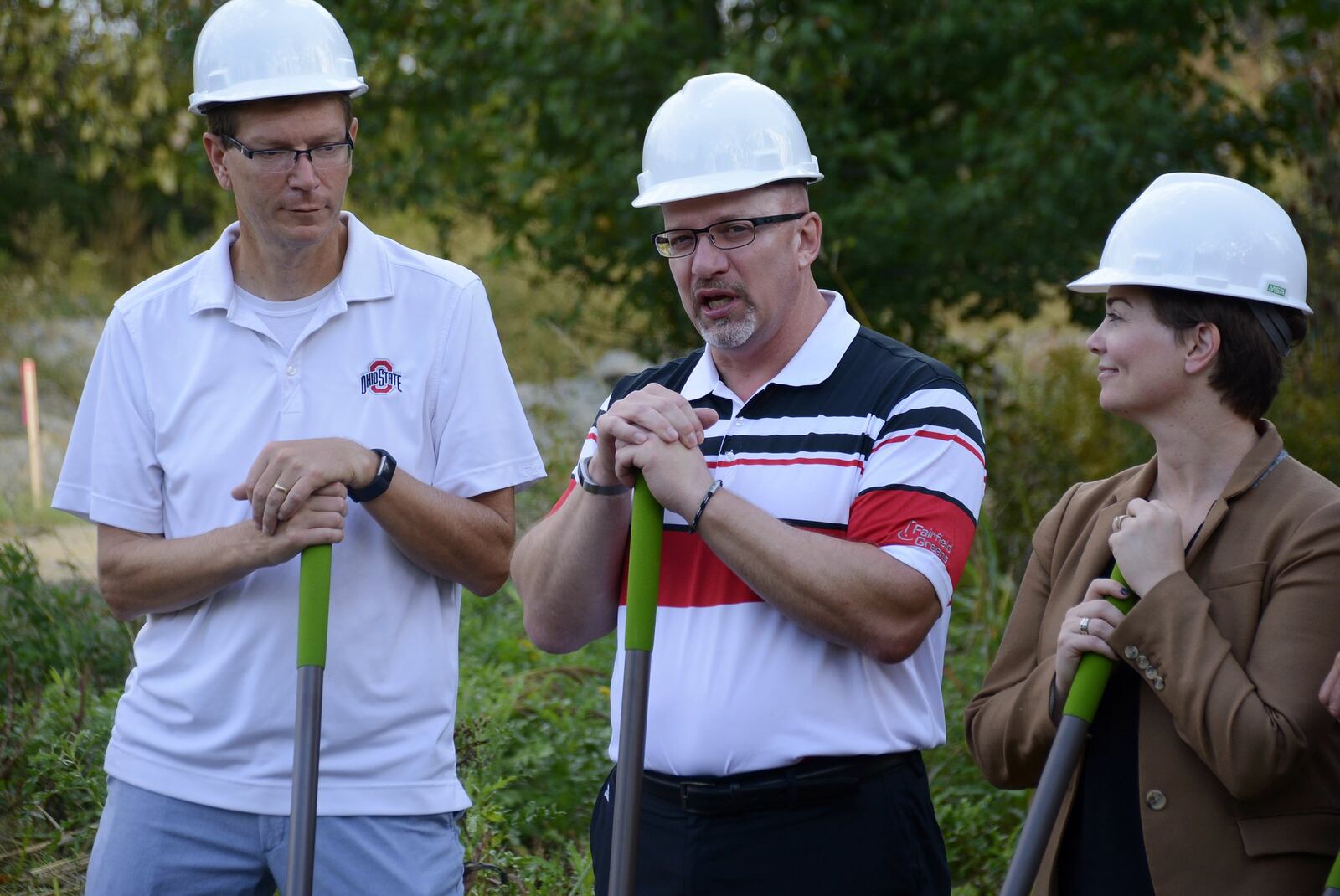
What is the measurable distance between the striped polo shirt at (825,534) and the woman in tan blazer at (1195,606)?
8.9 inches

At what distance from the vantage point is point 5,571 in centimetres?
518

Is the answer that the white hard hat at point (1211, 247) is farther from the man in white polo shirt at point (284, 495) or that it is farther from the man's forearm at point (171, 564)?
the man's forearm at point (171, 564)

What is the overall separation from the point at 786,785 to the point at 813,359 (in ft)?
2.43

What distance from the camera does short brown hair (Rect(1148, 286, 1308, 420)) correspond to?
256cm

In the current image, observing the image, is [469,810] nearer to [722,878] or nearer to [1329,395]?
[722,878]

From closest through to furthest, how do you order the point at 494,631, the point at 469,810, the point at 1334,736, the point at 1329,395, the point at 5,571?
the point at 1334,736 → the point at 469,810 → the point at 5,571 → the point at 494,631 → the point at 1329,395

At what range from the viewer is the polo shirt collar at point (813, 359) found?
2.72 m

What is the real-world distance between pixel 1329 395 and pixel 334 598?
5.48 m

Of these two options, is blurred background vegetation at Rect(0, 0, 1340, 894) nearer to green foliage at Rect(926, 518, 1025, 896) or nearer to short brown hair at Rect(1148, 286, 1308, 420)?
green foliage at Rect(926, 518, 1025, 896)

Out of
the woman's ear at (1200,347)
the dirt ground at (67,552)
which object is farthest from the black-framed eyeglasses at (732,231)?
the dirt ground at (67,552)

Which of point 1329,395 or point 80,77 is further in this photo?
point 80,77

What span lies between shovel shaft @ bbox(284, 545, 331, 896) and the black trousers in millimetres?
499

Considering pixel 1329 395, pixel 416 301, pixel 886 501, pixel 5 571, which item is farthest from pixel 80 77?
pixel 886 501

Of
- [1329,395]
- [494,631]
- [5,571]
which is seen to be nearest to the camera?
[5,571]
